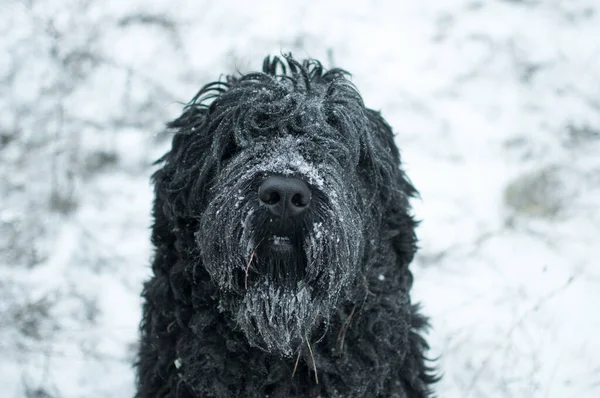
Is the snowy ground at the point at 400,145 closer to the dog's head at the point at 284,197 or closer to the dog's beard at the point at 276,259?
the dog's head at the point at 284,197

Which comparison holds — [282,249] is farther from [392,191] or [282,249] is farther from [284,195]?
[392,191]

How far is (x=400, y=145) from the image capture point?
19.5 ft

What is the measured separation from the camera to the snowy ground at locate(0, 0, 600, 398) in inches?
185

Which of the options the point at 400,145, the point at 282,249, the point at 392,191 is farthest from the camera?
the point at 400,145

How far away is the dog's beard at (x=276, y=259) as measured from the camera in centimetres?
303

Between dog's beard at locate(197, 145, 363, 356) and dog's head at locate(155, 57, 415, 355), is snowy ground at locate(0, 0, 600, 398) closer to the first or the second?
dog's head at locate(155, 57, 415, 355)

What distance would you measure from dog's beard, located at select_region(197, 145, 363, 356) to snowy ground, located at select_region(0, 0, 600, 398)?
5.38 ft

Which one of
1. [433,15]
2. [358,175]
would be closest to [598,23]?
[433,15]

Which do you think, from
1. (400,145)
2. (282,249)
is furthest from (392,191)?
(400,145)

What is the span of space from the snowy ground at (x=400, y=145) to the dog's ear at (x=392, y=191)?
1.22 metres

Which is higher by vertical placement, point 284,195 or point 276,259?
point 284,195

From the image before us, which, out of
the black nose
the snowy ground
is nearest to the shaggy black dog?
the black nose

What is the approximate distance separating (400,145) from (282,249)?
3070 millimetres

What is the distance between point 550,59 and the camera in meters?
6.36
